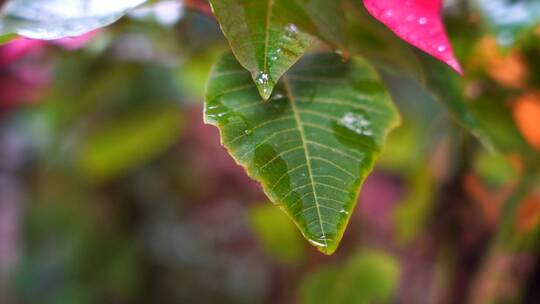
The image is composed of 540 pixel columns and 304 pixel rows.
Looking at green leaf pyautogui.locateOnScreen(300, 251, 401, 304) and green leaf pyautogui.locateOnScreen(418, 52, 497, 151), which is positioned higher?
green leaf pyautogui.locateOnScreen(418, 52, 497, 151)

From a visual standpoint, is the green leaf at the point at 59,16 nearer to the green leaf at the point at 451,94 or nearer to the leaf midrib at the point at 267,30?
the leaf midrib at the point at 267,30

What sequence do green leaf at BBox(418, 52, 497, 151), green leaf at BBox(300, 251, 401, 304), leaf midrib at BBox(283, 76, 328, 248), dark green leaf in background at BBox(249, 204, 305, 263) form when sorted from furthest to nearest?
dark green leaf in background at BBox(249, 204, 305, 263) < green leaf at BBox(300, 251, 401, 304) < green leaf at BBox(418, 52, 497, 151) < leaf midrib at BBox(283, 76, 328, 248)

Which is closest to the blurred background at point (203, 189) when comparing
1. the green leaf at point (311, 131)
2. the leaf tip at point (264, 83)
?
the green leaf at point (311, 131)

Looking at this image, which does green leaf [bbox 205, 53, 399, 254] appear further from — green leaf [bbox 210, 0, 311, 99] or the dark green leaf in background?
the dark green leaf in background

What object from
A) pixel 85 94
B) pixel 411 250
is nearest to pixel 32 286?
pixel 85 94

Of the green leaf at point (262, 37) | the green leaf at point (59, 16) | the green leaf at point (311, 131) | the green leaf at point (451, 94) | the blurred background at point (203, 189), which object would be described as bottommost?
the blurred background at point (203, 189)

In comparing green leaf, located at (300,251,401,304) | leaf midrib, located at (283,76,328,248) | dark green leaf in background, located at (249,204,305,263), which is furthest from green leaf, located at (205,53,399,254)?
dark green leaf in background, located at (249,204,305,263)

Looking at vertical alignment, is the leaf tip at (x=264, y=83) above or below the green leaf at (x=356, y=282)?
above

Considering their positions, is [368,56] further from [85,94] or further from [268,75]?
[85,94]
